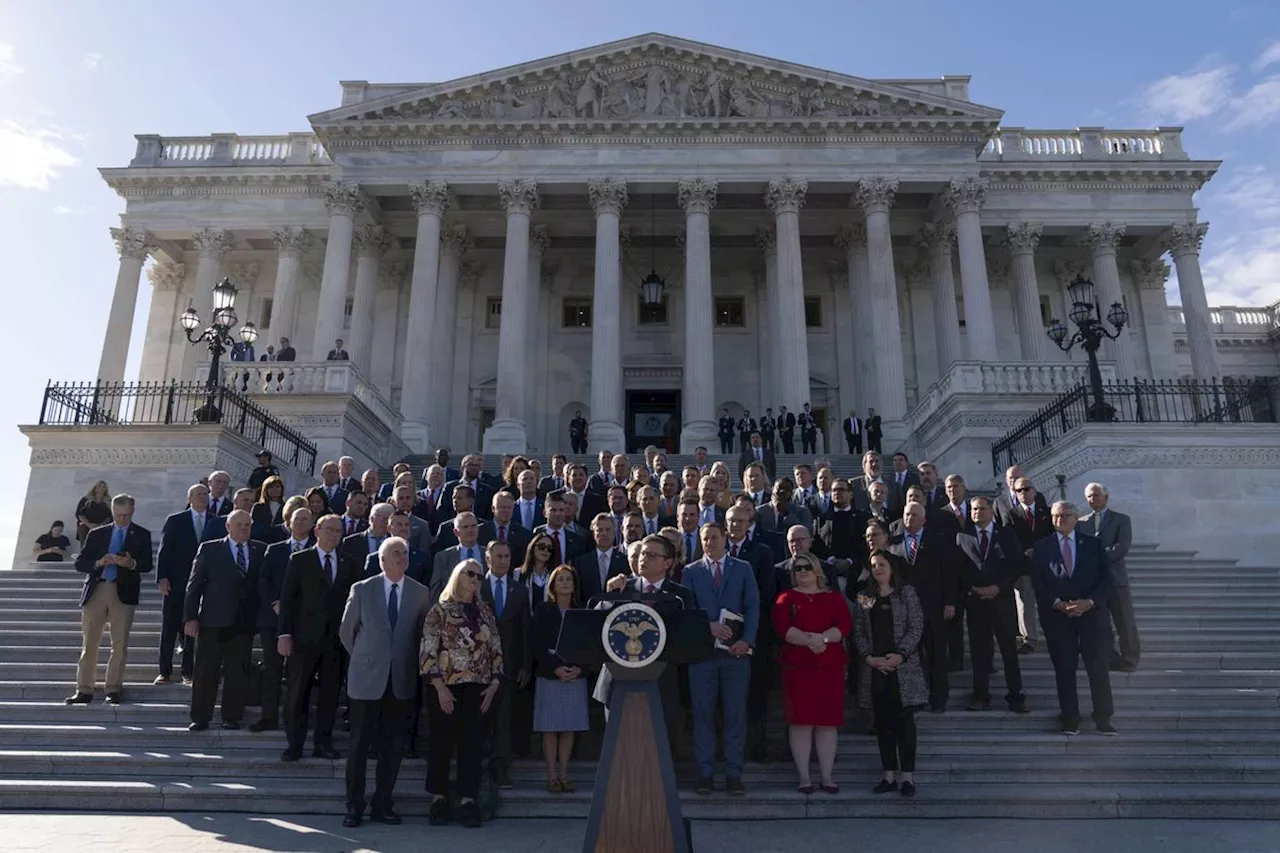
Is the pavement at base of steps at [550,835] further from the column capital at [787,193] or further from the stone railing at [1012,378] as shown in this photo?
the column capital at [787,193]

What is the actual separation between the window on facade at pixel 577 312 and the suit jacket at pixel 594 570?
29951 mm

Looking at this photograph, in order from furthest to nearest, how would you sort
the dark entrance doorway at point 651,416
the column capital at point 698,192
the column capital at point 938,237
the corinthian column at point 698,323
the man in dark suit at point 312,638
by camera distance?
the dark entrance doorway at point 651,416
the column capital at point 938,237
the column capital at point 698,192
the corinthian column at point 698,323
the man in dark suit at point 312,638

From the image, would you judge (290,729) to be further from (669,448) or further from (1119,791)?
(669,448)

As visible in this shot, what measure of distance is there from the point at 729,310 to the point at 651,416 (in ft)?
18.4

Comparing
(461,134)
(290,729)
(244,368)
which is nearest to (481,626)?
(290,729)

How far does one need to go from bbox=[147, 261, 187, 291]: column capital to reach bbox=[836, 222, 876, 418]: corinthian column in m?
27.2

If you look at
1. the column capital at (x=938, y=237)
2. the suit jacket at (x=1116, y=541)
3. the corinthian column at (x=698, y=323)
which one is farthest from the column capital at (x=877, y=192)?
the suit jacket at (x=1116, y=541)

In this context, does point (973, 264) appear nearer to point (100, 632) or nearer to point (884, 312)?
point (884, 312)

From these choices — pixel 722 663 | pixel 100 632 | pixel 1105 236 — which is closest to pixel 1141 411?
pixel 722 663

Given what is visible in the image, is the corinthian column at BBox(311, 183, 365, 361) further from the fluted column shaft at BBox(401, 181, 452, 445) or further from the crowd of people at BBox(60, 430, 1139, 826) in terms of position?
the crowd of people at BBox(60, 430, 1139, 826)

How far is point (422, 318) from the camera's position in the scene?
101ft

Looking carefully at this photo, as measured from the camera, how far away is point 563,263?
38031 millimetres

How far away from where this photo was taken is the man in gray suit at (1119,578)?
9633 millimetres

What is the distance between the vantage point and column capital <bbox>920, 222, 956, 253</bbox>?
33.8 meters
